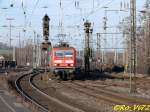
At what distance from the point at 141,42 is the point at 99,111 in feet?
188

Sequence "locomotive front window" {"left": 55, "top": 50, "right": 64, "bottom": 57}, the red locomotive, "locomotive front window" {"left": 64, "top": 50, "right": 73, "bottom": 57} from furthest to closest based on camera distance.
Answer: "locomotive front window" {"left": 55, "top": 50, "right": 64, "bottom": 57}, "locomotive front window" {"left": 64, "top": 50, "right": 73, "bottom": 57}, the red locomotive

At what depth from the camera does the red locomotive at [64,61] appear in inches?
1715

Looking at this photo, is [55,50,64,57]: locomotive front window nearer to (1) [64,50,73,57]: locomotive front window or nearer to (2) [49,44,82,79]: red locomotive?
(2) [49,44,82,79]: red locomotive

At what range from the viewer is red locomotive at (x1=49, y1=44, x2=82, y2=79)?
43.6m

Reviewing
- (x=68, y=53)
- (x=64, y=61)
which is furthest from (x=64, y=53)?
(x=64, y=61)

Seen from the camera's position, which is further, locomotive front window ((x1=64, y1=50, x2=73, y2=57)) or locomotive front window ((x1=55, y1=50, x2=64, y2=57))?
locomotive front window ((x1=55, y1=50, x2=64, y2=57))

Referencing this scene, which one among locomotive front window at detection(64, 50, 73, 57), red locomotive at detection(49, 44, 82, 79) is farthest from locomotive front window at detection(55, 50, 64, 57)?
locomotive front window at detection(64, 50, 73, 57)

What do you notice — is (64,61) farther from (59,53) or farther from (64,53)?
(59,53)

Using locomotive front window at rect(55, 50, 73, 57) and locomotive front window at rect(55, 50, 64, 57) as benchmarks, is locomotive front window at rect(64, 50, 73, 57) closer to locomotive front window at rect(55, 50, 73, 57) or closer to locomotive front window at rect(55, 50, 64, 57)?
locomotive front window at rect(55, 50, 73, 57)

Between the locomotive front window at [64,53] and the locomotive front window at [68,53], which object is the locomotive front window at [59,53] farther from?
the locomotive front window at [68,53]

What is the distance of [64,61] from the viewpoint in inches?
1731

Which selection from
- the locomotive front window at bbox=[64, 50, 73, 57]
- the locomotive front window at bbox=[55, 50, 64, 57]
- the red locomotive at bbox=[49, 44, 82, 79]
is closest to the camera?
the red locomotive at bbox=[49, 44, 82, 79]

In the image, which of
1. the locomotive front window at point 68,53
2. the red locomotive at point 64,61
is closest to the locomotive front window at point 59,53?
the red locomotive at point 64,61

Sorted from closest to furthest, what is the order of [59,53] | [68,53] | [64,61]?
1. [64,61]
2. [68,53]
3. [59,53]
